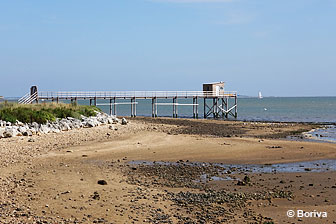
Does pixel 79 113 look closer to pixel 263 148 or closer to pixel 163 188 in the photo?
pixel 263 148

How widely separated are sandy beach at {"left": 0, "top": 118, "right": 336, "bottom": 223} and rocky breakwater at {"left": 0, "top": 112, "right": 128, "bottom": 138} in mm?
1137

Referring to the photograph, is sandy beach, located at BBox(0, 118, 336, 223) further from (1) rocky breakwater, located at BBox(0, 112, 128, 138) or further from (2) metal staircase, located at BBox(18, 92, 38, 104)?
(2) metal staircase, located at BBox(18, 92, 38, 104)

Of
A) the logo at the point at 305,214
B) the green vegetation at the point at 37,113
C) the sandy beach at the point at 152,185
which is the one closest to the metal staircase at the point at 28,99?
the green vegetation at the point at 37,113

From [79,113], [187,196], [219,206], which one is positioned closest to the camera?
[219,206]

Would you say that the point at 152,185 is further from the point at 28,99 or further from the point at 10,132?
the point at 28,99

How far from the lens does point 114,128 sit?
27.3 metres

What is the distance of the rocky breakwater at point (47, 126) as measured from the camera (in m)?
20.3

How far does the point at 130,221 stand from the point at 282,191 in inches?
178

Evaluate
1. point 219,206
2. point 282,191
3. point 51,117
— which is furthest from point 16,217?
point 51,117

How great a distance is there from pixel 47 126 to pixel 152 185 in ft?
43.4

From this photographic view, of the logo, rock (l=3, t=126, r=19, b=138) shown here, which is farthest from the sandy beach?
rock (l=3, t=126, r=19, b=138)

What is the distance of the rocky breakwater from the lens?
798 inches

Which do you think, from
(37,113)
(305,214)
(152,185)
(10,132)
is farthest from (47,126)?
(305,214)

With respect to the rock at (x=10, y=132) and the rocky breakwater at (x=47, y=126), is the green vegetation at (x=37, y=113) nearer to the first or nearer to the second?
the rocky breakwater at (x=47, y=126)
